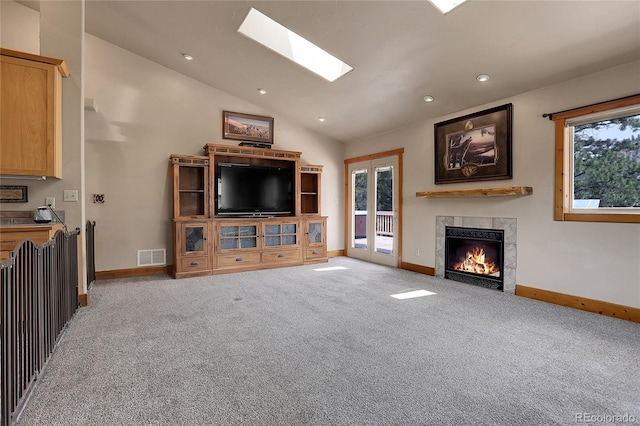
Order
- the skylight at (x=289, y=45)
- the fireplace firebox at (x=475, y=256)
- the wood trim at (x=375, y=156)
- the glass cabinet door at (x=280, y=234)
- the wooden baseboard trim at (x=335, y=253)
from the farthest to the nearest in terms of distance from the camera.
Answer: the wooden baseboard trim at (x=335, y=253), the wood trim at (x=375, y=156), the glass cabinet door at (x=280, y=234), the fireplace firebox at (x=475, y=256), the skylight at (x=289, y=45)

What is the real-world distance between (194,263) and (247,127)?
105 inches

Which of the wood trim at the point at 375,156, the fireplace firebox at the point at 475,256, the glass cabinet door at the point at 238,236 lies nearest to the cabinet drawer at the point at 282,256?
the glass cabinet door at the point at 238,236

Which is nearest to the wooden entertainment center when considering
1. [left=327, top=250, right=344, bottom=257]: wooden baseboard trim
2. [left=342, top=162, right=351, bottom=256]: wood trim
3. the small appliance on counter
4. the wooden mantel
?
[left=327, top=250, right=344, bottom=257]: wooden baseboard trim

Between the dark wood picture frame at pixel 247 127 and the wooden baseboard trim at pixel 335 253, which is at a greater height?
the dark wood picture frame at pixel 247 127

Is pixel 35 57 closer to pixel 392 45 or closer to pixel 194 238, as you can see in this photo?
pixel 194 238

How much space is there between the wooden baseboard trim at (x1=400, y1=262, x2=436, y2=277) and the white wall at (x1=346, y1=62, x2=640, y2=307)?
95 cm

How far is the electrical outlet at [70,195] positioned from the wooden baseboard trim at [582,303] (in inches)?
209

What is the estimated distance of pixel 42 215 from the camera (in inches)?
122

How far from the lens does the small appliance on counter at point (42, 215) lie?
309 cm

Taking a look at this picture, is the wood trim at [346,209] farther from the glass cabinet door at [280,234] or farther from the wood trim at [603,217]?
the wood trim at [603,217]

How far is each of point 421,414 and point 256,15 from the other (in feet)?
14.5

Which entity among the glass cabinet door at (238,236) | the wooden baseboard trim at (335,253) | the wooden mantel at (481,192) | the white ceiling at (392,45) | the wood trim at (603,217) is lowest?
the wooden baseboard trim at (335,253)

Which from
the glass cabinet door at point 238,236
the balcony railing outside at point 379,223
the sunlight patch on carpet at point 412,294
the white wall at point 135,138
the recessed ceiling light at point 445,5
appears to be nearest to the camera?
the recessed ceiling light at point 445,5

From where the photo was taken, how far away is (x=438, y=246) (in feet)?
16.5
